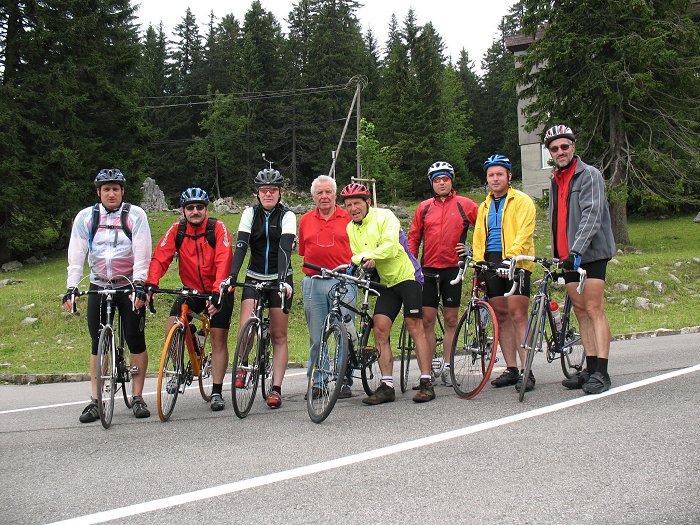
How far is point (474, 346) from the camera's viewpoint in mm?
7625

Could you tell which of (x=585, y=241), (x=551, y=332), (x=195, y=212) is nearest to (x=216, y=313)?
(x=195, y=212)

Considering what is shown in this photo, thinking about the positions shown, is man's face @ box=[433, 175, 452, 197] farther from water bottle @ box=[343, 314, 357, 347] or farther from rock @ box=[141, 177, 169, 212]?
rock @ box=[141, 177, 169, 212]

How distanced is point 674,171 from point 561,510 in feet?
84.5

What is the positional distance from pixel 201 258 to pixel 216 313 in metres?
0.59

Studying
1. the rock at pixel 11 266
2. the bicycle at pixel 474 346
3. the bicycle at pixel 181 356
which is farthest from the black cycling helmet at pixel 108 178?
the rock at pixel 11 266

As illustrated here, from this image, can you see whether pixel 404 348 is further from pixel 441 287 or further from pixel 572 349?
pixel 572 349

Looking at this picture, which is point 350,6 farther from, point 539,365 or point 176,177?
point 539,365

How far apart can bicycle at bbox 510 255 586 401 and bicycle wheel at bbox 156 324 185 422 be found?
3.31 m

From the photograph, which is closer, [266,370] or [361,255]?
[361,255]

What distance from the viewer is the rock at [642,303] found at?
59.5 ft

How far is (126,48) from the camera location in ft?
126

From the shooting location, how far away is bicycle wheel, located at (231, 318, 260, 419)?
6.91 meters

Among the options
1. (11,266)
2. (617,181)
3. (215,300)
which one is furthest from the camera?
(11,266)

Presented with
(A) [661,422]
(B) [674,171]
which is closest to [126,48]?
(B) [674,171]
